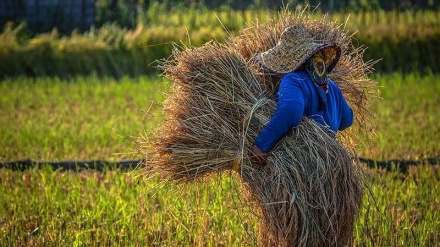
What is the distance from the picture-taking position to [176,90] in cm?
392

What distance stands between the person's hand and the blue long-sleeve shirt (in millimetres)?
18

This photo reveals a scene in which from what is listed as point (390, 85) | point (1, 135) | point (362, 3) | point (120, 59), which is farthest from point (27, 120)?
point (362, 3)

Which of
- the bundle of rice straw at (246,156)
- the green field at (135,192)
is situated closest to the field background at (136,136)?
the green field at (135,192)

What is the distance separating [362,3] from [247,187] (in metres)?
9.37

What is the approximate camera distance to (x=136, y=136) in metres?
7.45

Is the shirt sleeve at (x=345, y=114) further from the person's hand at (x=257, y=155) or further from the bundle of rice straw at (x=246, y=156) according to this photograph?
the person's hand at (x=257, y=155)

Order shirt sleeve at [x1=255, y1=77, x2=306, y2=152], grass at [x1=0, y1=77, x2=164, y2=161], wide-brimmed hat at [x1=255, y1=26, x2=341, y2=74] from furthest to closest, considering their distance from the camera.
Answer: grass at [x1=0, y1=77, x2=164, y2=161], wide-brimmed hat at [x1=255, y1=26, x2=341, y2=74], shirt sleeve at [x1=255, y1=77, x2=306, y2=152]

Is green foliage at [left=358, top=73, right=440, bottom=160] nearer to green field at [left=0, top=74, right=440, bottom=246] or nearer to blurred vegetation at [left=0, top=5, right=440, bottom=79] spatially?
green field at [left=0, top=74, right=440, bottom=246]

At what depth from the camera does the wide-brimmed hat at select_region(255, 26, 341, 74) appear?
148 inches

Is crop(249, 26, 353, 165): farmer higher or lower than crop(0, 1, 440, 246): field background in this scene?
higher

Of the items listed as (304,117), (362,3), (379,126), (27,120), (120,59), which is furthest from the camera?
(362,3)

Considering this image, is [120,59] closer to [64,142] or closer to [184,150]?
[64,142]

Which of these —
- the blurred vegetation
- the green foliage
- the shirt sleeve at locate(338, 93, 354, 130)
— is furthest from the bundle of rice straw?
the blurred vegetation

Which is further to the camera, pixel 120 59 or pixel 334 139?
pixel 120 59
